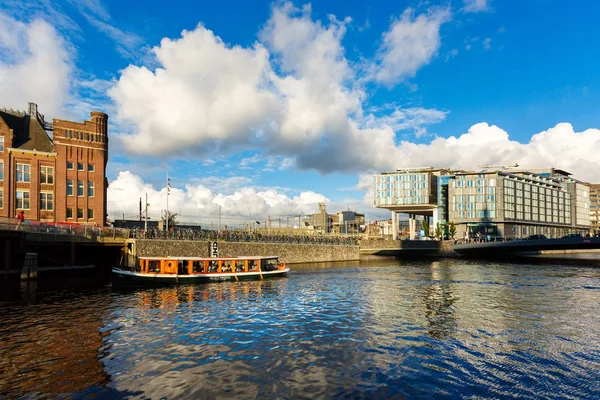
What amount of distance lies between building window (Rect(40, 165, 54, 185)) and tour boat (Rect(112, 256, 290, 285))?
90.4 feet

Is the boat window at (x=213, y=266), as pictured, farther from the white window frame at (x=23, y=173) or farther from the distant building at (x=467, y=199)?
A: the distant building at (x=467, y=199)

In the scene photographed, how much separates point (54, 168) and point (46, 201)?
558 cm

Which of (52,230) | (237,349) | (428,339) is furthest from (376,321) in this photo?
(52,230)

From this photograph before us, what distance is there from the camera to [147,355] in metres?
19.9

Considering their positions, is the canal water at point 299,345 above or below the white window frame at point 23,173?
below

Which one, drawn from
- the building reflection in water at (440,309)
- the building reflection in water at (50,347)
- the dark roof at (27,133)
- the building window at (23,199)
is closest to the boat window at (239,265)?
the building reflection in water at (50,347)

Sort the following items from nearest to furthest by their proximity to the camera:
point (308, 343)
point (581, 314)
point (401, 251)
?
point (308, 343), point (581, 314), point (401, 251)

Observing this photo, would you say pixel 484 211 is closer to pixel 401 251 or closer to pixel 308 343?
pixel 401 251

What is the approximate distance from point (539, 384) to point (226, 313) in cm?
2105

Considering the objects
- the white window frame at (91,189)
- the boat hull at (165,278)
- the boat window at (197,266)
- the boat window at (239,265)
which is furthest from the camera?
the white window frame at (91,189)

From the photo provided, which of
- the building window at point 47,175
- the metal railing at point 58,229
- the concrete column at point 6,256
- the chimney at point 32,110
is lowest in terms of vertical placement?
the concrete column at point 6,256

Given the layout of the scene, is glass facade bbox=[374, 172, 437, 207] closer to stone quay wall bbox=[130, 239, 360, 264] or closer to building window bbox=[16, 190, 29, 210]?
stone quay wall bbox=[130, 239, 360, 264]

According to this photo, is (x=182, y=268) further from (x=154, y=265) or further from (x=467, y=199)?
(x=467, y=199)

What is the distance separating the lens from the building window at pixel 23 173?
61.0m
